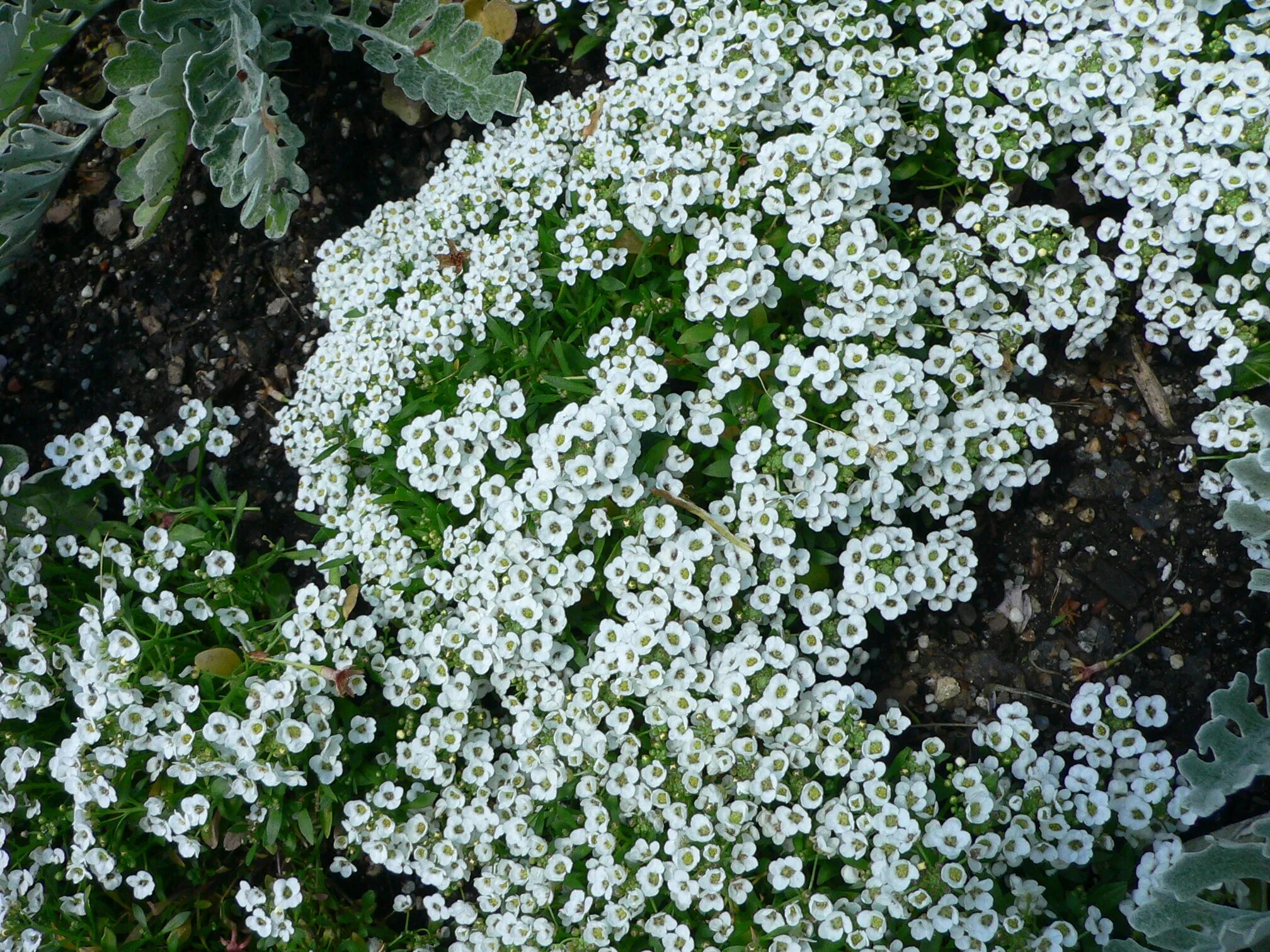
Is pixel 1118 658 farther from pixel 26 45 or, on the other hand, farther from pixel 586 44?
pixel 26 45

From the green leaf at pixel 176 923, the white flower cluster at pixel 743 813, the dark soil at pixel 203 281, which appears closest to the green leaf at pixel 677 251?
the white flower cluster at pixel 743 813

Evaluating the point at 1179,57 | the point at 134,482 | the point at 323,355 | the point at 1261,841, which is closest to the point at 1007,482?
the point at 1261,841

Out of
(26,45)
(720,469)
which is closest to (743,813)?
(720,469)

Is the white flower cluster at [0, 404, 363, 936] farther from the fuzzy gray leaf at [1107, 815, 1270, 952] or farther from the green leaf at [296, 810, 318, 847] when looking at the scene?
the fuzzy gray leaf at [1107, 815, 1270, 952]

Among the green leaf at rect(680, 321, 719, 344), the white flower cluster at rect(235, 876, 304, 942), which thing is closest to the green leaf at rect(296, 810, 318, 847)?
the white flower cluster at rect(235, 876, 304, 942)

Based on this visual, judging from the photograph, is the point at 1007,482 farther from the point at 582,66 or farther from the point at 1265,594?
the point at 582,66
